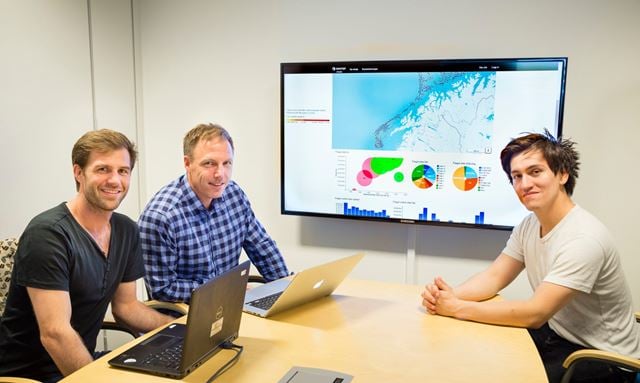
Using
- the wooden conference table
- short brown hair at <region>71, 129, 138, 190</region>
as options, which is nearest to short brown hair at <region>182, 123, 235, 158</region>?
short brown hair at <region>71, 129, 138, 190</region>

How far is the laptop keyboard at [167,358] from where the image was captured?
146 cm

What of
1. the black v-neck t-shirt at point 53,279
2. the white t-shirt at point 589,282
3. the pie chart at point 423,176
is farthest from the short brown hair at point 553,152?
the black v-neck t-shirt at point 53,279

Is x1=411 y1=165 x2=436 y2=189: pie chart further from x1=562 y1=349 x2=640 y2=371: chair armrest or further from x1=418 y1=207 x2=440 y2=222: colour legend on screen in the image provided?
x1=562 y1=349 x2=640 y2=371: chair armrest

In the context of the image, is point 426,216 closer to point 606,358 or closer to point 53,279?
point 606,358

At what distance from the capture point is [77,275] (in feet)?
5.84

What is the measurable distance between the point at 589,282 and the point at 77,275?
1.78 metres

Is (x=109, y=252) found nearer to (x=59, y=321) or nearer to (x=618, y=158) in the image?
(x=59, y=321)

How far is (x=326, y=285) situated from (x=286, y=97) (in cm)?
153

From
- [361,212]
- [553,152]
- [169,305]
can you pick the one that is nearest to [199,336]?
[169,305]

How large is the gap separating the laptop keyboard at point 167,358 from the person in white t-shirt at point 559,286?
3.15 feet

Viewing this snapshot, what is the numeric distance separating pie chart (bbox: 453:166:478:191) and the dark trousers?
1094 mm

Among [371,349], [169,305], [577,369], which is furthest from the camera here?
[169,305]

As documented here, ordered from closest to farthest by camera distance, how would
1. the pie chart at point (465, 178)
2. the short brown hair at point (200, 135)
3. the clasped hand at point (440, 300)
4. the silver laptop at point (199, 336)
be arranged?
the silver laptop at point (199, 336)
the clasped hand at point (440, 300)
the short brown hair at point (200, 135)
the pie chart at point (465, 178)

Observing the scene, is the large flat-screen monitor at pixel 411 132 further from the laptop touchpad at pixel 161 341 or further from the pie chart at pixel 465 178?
the laptop touchpad at pixel 161 341
